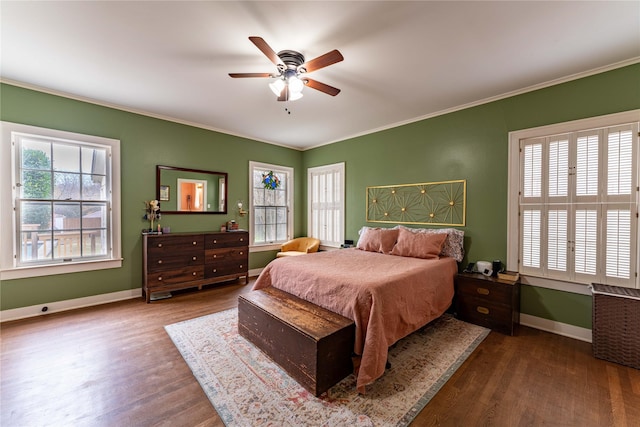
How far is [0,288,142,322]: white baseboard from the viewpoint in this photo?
302 cm

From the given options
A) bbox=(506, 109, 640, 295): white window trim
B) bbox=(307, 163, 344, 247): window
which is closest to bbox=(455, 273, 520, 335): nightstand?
bbox=(506, 109, 640, 295): white window trim

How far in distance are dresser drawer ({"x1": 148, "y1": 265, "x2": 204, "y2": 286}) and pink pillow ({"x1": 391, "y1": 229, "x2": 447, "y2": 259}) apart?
9.70ft

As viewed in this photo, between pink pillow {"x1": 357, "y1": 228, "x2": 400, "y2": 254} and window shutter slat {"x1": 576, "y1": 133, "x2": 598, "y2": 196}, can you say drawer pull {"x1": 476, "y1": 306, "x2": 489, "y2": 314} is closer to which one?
pink pillow {"x1": 357, "y1": 228, "x2": 400, "y2": 254}

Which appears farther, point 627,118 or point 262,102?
point 262,102

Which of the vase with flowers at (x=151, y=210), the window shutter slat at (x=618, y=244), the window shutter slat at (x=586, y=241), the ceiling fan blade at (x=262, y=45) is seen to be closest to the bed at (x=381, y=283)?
the window shutter slat at (x=586, y=241)

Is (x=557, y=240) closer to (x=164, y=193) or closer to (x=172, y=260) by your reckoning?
(x=172, y=260)

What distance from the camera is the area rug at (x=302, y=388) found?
168cm

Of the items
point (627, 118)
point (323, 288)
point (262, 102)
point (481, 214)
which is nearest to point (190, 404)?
point (323, 288)

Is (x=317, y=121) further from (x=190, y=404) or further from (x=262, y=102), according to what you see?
(x=190, y=404)

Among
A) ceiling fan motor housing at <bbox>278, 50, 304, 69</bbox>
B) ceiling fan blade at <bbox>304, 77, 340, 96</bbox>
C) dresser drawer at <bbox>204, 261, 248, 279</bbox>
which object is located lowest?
dresser drawer at <bbox>204, 261, 248, 279</bbox>

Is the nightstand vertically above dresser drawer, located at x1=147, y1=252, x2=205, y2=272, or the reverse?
dresser drawer, located at x1=147, y1=252, x2=205, y2=272

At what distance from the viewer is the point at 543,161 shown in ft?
9.57

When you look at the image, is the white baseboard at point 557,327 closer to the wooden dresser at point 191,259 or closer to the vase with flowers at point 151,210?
the wooden dresser at point 191,259

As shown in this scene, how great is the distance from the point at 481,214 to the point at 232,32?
3392mm
